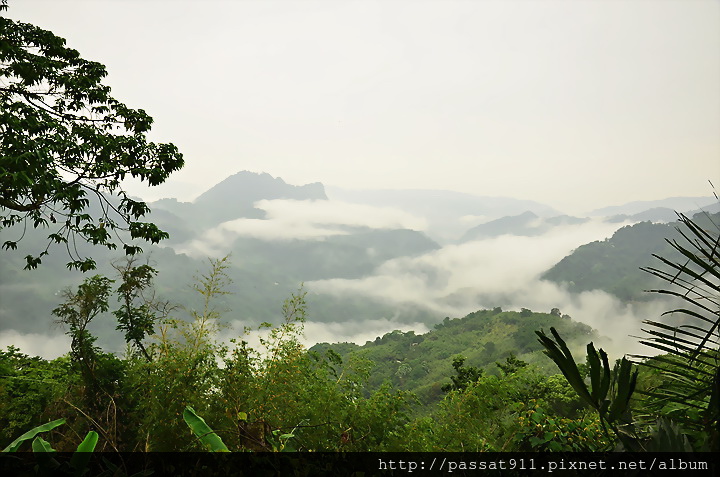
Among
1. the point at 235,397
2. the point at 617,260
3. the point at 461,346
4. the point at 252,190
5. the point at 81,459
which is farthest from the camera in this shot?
the point at 252,190

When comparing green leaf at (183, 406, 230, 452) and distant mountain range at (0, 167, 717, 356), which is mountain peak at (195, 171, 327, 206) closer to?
distant mountain range at (0, 167, 717, 356)

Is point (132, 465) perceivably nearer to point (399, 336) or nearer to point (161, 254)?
point (399, 336)

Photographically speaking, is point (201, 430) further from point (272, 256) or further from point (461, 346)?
point (272, 256)

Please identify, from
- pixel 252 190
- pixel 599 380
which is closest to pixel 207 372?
pixel 599 380

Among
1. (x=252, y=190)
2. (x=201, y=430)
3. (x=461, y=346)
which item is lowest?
(x=461, y=346)

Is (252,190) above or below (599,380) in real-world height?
above

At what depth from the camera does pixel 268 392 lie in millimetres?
2785

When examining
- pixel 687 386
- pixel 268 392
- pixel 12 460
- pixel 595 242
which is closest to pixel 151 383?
pixel 268 392

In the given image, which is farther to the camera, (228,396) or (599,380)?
(228,396)

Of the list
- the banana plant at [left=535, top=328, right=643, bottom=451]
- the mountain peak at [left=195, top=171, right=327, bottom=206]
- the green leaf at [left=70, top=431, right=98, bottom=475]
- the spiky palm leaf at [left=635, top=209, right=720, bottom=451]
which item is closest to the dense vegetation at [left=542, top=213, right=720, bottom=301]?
the spiky palm leaf at [left=635, top=209, right=720, bottom=451]

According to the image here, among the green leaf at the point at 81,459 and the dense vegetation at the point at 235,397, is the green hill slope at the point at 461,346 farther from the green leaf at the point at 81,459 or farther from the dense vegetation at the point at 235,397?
the green leaf at the point at 81,459

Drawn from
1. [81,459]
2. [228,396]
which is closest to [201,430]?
[81,459]

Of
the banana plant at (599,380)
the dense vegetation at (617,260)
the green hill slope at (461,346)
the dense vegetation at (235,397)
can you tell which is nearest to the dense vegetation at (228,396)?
the dense vegetation at (235,397)

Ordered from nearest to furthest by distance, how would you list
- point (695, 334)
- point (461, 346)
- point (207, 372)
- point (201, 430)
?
point (695, 334)
point (201, 430)
point (207, 372)
point (461, 346)
